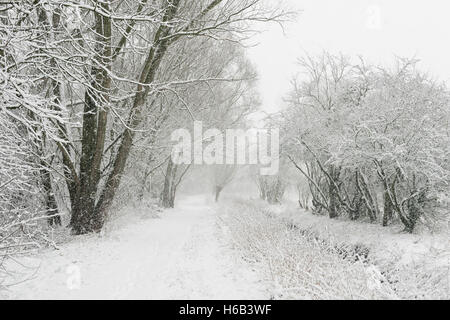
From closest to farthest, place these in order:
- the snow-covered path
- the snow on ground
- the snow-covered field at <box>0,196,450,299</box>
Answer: the snow-covered field at <box>0,196,450,299</box>
the snow-covered path
the snow on ground

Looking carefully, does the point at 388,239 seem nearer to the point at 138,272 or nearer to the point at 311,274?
the point at 311,274

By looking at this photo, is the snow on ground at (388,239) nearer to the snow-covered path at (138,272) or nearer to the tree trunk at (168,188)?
the snow-covered path at (138,272)

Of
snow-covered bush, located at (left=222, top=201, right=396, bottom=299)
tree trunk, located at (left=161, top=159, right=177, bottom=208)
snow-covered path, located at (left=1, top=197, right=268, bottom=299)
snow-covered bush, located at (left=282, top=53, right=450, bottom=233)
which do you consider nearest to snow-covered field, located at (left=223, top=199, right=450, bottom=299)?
snow-covered bush, located at (left=222, top=201, right=396, bottom=299)

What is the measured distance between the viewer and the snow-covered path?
560 cm

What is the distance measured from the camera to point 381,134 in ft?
39.9

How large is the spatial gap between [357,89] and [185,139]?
1067 cm

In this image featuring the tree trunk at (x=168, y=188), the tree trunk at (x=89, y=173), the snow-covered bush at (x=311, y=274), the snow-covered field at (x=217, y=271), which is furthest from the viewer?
the tree trunk at (x=168, y=188)

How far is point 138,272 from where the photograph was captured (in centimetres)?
A: 695

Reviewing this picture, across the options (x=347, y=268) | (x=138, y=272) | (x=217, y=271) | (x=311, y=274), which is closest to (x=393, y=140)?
(x=347, y=268)

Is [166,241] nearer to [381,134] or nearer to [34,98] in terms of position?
[34,98]

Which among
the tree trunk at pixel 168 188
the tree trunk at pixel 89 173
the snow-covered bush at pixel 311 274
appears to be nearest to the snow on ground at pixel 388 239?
the snow-covered bush at pixel 311 274

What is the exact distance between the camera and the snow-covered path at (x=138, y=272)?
220 inches

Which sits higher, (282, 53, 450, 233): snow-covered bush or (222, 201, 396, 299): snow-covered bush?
(282, 53, 450, 233): snow-covered bush

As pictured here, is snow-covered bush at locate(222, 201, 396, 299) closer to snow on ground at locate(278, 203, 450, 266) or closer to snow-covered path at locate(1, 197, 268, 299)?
snow-covered path at locate(1, 197, 268, 299)
